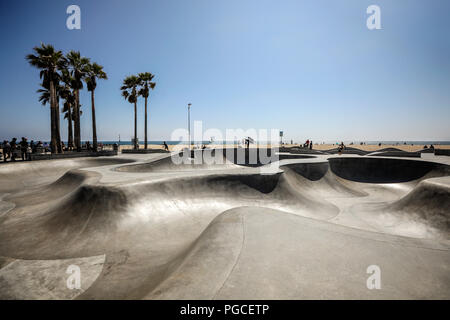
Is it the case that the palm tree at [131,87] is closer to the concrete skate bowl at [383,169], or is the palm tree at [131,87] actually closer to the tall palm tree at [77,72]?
the tall palm tree at [77,72]

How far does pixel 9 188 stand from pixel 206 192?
12602 mm

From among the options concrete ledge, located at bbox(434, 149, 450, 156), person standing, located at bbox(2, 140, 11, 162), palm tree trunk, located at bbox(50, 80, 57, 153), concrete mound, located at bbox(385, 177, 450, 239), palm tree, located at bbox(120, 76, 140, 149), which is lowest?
concrete mound, located at bbox(385, 177, 450, 239)

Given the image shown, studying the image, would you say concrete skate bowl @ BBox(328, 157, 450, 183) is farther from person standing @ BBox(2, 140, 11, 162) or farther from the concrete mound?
person standing @ BBox(2, 140, 11, 162)

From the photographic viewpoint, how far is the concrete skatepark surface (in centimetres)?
242

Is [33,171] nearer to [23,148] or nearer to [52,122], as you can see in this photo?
[23,148]

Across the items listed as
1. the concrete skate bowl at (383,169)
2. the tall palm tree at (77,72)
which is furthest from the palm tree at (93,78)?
the concrete skate bowl at (383,169)

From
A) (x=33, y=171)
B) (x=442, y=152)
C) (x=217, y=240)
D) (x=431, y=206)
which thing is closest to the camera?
(x=217, y=240)

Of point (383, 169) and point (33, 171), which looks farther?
point (383, 169)

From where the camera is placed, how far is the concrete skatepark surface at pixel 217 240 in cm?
242

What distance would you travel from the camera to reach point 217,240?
11.4 ft

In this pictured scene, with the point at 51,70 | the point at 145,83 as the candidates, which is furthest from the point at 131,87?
the point at 51,70

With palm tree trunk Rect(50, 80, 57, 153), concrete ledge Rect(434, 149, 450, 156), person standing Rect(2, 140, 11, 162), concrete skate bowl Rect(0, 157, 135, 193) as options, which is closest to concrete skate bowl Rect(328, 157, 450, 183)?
concrete ledge Rect(434, 149, 450, 156)

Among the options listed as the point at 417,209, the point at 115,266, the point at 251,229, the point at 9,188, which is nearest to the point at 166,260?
the point at 115,266
